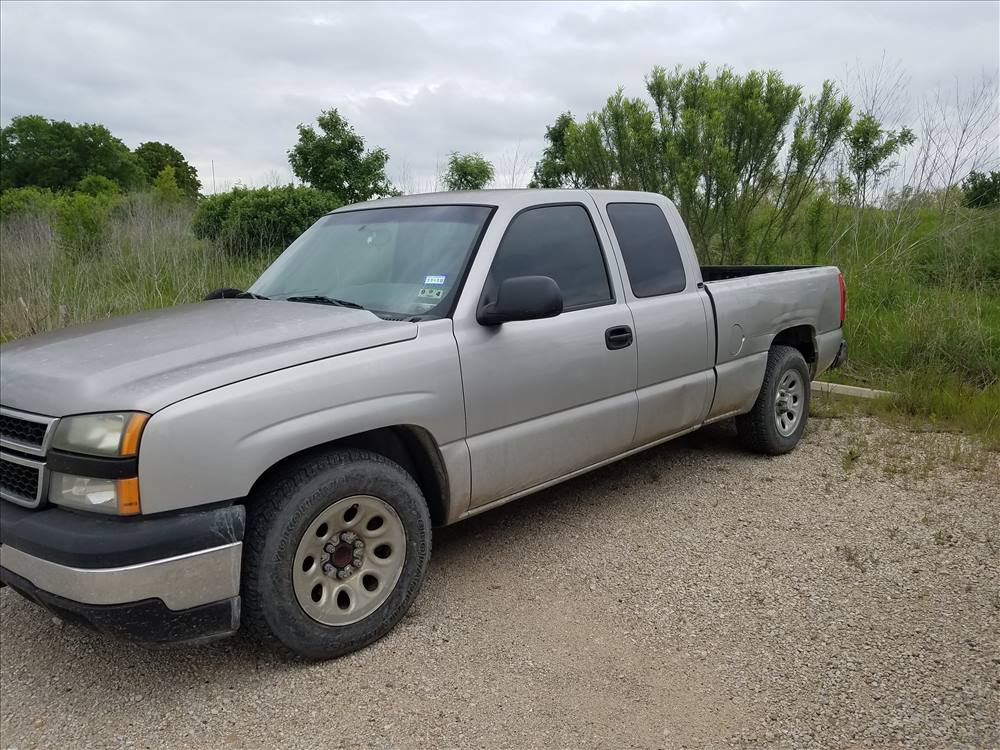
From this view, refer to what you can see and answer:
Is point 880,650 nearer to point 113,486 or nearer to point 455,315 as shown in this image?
point 455,315

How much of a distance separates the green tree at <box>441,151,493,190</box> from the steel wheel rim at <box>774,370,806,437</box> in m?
8.33

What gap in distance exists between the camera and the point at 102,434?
8.33ft

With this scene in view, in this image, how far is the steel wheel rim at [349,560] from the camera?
294cm

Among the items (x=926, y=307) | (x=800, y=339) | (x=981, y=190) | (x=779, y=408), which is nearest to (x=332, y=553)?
(x=779, y=408)

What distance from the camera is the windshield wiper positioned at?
360 cm

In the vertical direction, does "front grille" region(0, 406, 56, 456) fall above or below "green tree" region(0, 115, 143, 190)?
below

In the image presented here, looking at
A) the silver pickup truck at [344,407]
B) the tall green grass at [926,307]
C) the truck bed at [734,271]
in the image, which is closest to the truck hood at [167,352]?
the silver pickup truck at [344,407]

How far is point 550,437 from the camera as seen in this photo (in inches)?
149

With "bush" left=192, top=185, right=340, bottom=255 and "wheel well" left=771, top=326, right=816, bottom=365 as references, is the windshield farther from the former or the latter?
"bush" left=192, top=185, right=340, bottom=255

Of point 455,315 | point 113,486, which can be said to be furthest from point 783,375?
point 113,486

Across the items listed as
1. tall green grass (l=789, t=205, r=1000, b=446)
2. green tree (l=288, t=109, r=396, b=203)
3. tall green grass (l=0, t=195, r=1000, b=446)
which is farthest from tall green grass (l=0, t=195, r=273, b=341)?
tall green grass (l=789, t=205, r=1000, b=446)

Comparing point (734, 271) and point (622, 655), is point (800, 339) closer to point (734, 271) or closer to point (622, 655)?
point (734, 271)

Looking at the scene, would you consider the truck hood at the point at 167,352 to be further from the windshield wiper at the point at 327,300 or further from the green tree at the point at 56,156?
the green tree at the point at 56,156

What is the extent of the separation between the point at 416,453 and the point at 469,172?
1052cm
